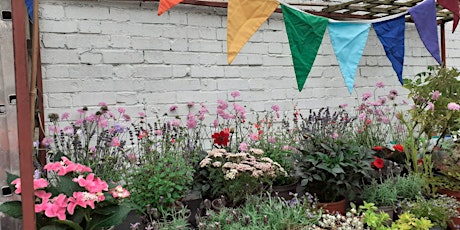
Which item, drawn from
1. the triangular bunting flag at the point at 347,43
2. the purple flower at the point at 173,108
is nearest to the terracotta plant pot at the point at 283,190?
the triangular bunting flag at the point at 347,43

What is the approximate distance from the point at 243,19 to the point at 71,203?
1051 millimetres

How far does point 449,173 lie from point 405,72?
149 cm

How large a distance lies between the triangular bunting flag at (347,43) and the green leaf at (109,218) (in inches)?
52.0

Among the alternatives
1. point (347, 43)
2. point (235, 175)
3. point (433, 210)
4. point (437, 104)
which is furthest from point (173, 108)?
point (437, 104)

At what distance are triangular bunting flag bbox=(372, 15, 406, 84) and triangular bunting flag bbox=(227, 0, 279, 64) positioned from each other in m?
0.83

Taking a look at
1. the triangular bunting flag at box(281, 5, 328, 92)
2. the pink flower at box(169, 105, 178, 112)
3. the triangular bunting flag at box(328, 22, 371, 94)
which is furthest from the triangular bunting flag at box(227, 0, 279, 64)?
the pink flower at box(169, 105, 178, 112)

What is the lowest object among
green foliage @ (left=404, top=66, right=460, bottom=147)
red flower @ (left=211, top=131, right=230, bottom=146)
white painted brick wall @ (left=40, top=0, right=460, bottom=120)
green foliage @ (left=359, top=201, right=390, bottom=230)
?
green foliage @ (left=359, top=201, right=390, bottom=230)

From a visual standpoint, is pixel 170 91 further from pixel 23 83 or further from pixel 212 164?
pixel 23 83

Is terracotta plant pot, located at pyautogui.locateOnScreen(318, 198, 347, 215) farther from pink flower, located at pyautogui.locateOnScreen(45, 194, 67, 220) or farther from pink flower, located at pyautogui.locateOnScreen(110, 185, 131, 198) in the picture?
pink flower, located at pyautogui.locateOnScreen(45, 194, 67, 220)

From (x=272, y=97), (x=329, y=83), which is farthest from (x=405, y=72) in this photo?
(x=272, y=97)

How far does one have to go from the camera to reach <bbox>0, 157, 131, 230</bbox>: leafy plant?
58.0 inches

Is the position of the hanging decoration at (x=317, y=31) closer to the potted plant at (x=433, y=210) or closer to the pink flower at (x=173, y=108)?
the potted plant at (x=433, y=210)

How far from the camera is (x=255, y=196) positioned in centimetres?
207

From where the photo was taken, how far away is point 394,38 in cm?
242
